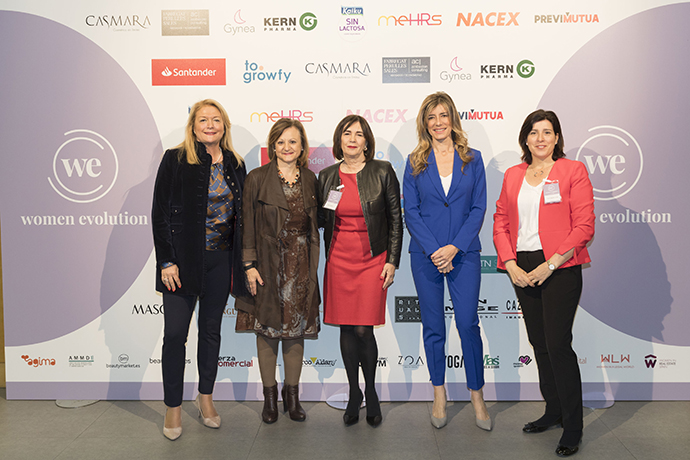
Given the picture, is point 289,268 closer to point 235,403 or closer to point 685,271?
point 235,403

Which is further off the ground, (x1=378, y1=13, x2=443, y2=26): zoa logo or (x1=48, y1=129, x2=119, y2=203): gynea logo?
(x1=378, y1=13, x2=443, y2=26): zoa logo

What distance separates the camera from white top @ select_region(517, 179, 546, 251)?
2801 millimetres

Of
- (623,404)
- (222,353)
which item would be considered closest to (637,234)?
(623,404)

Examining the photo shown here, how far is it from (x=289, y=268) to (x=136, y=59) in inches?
75.2

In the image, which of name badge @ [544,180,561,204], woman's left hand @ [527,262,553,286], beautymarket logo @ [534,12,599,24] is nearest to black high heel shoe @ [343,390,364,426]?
woman's left hand @ [527,262,553,286]

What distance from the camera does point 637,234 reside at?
3.50 meters

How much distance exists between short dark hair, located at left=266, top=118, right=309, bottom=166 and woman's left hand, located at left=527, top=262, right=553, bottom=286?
1.54m

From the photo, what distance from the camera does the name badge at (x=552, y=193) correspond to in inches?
107

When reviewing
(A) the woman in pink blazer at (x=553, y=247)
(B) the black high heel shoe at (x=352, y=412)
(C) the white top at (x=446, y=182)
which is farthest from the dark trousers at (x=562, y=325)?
(B) the black high heel shoe at (x=352, y=412)

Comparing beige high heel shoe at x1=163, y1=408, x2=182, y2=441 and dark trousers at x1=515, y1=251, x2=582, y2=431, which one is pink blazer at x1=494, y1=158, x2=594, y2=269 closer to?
dark trousers at x1=515, y1=251, x2=582, y2=431

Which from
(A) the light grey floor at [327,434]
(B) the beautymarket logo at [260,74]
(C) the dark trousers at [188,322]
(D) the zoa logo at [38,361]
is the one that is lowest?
(A) the light grey floor at [327,434]

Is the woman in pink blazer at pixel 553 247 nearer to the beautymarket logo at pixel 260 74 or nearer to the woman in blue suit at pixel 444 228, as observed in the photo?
the woman in blue suit at pixel 444 228

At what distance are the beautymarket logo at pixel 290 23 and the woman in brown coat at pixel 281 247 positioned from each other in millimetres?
821

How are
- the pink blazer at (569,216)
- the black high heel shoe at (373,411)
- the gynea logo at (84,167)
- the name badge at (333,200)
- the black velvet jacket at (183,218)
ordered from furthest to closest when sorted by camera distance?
1. the gynea logo at (84,167)
2. the black high heel shoe at (373,411)
3. the name badge at (333,200)
4. the black velvet jacket at (183,218)
5. the pink blazer at (569,216)
